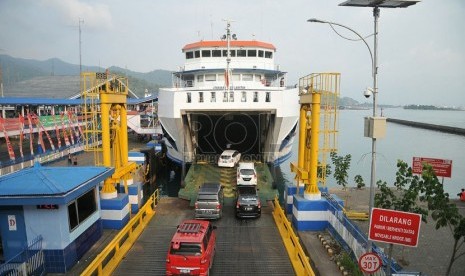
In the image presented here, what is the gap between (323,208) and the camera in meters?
14.5

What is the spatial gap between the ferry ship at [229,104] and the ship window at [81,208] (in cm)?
972

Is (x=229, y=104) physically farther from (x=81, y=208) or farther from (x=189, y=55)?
(x=81, y=208)

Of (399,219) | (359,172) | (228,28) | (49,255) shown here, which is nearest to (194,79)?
(228,28)

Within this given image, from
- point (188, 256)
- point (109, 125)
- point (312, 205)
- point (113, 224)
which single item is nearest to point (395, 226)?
point (188, 256)

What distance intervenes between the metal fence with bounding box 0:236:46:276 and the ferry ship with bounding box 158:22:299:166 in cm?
1250

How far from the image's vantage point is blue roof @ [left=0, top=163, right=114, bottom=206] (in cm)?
1024

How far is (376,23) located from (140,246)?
37.0 feet

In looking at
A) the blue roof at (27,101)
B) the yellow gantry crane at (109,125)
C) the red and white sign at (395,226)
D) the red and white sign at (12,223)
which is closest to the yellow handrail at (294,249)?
the red and white sign at (395,226)

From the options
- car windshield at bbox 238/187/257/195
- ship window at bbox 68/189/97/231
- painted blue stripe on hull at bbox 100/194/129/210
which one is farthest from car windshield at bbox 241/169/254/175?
ship window at bbox 68/189/97/231

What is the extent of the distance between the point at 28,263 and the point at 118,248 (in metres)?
2.93

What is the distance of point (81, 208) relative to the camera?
1211cm

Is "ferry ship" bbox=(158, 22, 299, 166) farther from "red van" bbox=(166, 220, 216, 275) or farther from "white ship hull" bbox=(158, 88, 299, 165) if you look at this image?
"red van" bbox=(166, 220, 216, 275)

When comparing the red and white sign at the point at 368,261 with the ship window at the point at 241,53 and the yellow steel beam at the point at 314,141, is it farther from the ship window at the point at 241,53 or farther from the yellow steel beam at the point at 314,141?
the ship window at the point at 241,53

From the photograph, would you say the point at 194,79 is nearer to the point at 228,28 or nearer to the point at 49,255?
the point at 228,28
